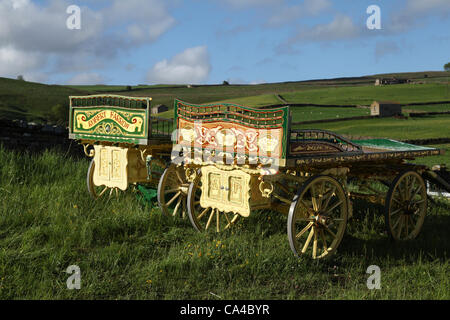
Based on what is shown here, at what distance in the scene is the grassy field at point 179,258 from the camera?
16.5 ft

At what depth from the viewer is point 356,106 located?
4978cm

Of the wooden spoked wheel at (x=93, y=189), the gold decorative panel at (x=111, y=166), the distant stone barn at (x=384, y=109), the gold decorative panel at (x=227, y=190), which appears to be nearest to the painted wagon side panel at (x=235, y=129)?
the gold decorative panel at (x=227, y=190)

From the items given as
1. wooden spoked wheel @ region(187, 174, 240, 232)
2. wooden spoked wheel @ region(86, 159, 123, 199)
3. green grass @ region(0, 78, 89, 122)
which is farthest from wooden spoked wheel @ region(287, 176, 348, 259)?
green grass @ region(0, 78, 89, 122)

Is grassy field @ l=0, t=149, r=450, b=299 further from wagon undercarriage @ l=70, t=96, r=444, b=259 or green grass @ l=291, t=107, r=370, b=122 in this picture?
green grass @ l=291, t=107, r=370, b=122

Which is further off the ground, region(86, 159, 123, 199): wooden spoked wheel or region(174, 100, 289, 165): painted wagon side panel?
region(174, 100, 289, 165): painted wagon side panel

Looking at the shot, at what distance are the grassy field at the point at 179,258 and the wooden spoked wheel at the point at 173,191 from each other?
1.15 feet

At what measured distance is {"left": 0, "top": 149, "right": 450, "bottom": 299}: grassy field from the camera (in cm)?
502

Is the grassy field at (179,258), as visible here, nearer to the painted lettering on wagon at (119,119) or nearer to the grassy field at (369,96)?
the painted lettering on wagon at (119,119)

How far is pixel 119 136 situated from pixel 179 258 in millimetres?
2667

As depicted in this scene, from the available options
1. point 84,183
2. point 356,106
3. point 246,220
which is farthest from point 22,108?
point 246,220

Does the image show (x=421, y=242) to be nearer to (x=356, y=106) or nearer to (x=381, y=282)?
(x=381, y=282)

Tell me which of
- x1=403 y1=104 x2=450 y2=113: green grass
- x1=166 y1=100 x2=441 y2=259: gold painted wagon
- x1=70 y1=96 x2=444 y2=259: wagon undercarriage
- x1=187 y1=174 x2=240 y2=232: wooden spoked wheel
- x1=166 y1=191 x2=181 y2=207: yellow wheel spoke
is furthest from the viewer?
x1=403 y1=104 x2=450 y2=113: green grass

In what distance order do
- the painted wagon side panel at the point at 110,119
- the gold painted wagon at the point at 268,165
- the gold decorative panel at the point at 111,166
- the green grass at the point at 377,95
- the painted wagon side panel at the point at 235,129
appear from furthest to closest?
the green grass at the point at 377,95 → the gold decorative panel at the point at 111,166 → the painted wagon side panel at the point at 110,119 → the gold painted wagon at the point at 268,165 → the painted wagon side panel at the point at 235,129

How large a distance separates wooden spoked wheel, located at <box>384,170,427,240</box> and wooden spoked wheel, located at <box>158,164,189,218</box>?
10.6 feet
